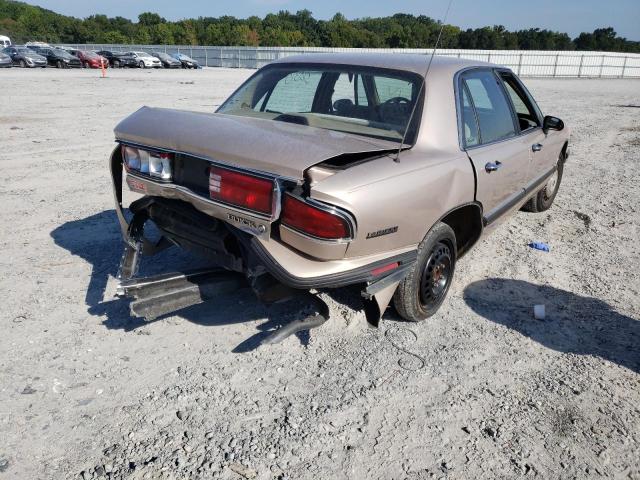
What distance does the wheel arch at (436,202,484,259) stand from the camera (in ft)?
12.3

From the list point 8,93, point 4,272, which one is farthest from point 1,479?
point 8,93

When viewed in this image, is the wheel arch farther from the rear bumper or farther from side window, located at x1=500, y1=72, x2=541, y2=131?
side window, located at x1=500, y1=72, x2=541, y2=131

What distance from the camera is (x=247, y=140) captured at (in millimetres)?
2887

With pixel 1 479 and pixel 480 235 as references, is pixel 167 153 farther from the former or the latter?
pixel 480 235

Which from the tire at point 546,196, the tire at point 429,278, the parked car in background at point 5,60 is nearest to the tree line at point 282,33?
the parked car in background at point 5,60

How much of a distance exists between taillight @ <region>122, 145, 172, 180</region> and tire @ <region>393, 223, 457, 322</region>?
5.23 ft

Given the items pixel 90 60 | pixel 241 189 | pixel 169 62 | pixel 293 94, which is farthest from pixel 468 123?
pixel 169 62

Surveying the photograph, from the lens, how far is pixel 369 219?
2760 mm

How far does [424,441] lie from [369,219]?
3.64 ft

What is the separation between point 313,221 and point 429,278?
3.96 ft

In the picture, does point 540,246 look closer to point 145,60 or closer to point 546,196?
point 546,196

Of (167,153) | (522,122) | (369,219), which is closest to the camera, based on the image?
(369,219)

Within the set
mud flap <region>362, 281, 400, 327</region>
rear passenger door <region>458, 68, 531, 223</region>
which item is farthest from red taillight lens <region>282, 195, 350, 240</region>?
rear passenger door <region>458, 68, 531, 223</region>

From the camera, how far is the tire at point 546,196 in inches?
240
